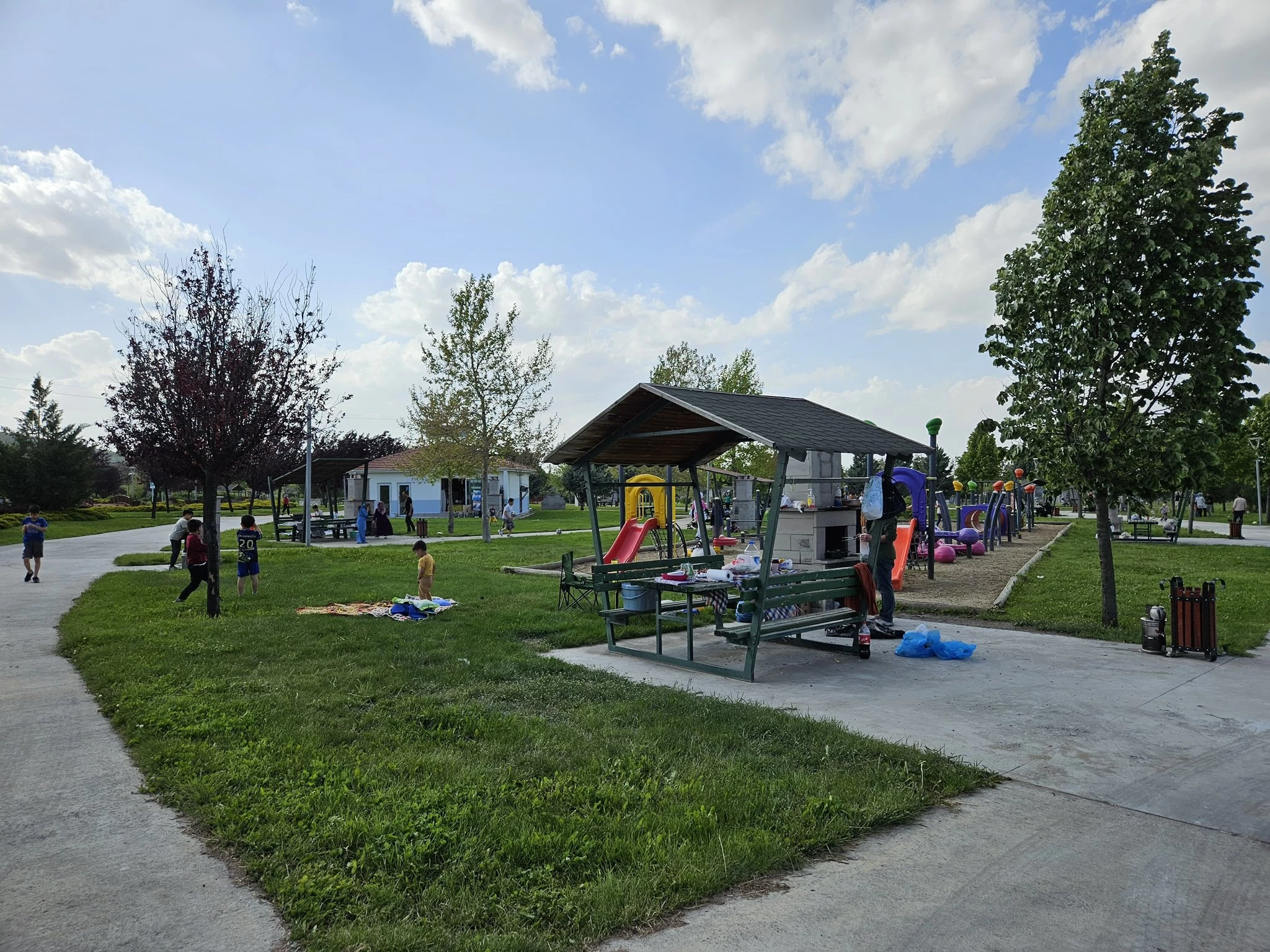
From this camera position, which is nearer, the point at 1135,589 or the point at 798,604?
the point at 798,604

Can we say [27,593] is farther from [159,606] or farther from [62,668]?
[62,668]

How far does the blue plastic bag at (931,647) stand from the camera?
8.11 meters

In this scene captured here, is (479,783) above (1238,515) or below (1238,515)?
below

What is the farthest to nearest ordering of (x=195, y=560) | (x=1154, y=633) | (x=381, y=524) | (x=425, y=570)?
(x=381, y=524)
(x=195, y=560)
(x=425, y=570)
(x=1154, y=633)

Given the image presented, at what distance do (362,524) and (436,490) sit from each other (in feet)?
95.5

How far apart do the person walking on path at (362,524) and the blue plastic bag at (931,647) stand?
74.3ft

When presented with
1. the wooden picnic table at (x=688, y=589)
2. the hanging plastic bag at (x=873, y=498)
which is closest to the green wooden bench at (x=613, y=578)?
the wooden picnic table at (x=688, y=589)

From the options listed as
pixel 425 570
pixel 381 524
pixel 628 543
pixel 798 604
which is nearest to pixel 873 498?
pixel 798 604

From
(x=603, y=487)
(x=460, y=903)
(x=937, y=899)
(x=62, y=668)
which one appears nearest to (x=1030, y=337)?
(x=603, y=487)

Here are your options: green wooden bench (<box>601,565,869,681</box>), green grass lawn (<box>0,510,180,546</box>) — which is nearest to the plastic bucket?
green wooden bench (<box>601,565,869,681</box>)

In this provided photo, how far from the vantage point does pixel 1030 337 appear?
980 cm

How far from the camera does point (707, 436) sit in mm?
10094

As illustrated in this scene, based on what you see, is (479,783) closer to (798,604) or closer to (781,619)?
(798,604)

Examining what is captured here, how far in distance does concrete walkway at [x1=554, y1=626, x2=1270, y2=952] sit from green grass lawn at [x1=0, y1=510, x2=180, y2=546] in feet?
98.4
